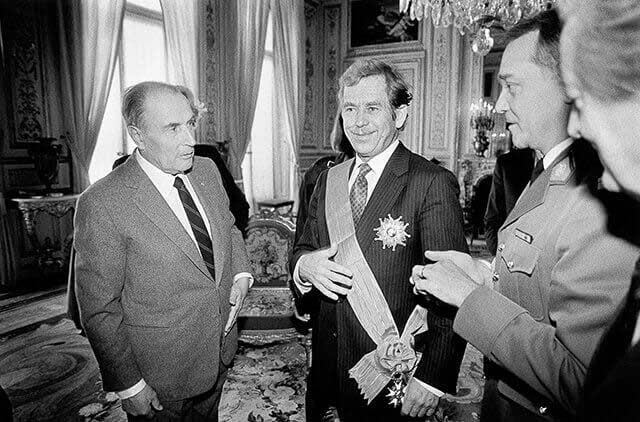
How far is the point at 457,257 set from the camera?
3.66ft

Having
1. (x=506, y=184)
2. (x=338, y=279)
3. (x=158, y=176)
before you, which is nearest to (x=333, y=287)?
(x=338, y=279)

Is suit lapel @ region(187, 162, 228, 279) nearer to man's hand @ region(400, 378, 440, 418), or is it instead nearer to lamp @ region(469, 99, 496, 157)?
man's hand @ region(400, 378, 440, 418)

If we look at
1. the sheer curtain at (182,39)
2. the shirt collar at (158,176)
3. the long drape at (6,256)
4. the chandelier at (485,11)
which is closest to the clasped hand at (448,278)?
the shirt collar at (158,176)

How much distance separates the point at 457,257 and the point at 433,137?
24.0 ft

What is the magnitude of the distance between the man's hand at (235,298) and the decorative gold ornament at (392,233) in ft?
2.23

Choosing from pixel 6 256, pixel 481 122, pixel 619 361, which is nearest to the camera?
pixel 619 361

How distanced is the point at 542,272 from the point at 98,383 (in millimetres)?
2736

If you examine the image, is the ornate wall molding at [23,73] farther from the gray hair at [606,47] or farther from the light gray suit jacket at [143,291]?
the gray hair at [606,47]

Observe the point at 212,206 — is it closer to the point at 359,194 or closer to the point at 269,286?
the point at 359,194

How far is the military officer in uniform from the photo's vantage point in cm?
76

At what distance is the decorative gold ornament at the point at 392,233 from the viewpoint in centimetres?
139

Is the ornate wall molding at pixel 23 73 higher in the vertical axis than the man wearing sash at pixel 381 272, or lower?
higher

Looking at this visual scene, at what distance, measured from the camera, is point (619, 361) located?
468mm

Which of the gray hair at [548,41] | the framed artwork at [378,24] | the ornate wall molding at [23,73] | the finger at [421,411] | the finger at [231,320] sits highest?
the framed artwork at [378,24]
